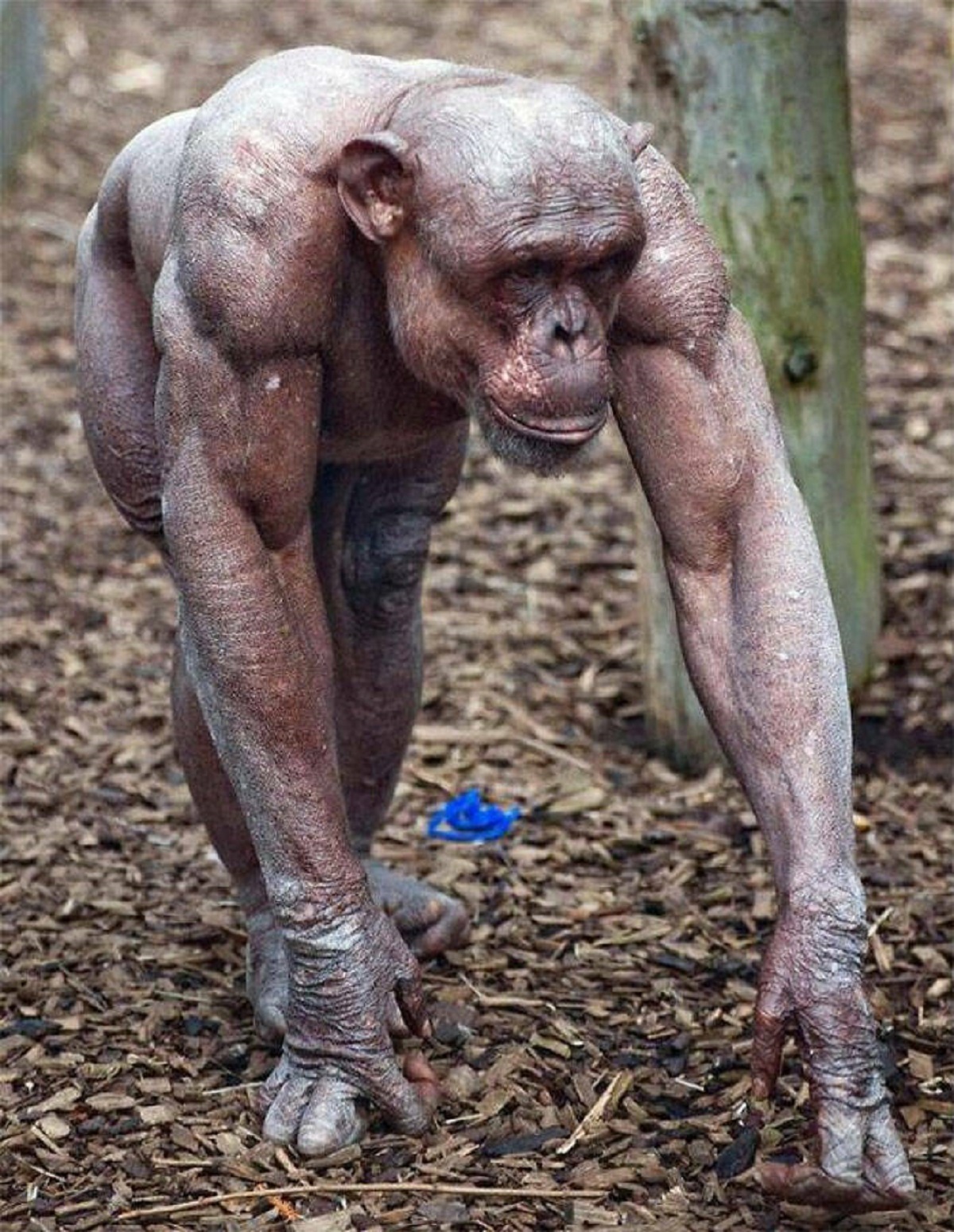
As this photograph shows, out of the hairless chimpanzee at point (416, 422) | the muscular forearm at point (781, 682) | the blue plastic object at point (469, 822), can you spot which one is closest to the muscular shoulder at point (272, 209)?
the hairless chimpanzee at point (416, 422)

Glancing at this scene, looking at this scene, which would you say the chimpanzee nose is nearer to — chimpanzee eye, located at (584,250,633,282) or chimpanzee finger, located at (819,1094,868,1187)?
chimpanzee eye, located at (584,250,633,282)

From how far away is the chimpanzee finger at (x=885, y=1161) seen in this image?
3.85 metres

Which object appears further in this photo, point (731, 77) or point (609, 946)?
point (731, 77)

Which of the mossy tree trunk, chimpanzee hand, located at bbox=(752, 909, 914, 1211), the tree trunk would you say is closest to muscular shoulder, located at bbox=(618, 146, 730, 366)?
chimpanzee hand, located at bbox=(752, 909, 914, 1211)

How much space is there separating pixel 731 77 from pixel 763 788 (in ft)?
8.62

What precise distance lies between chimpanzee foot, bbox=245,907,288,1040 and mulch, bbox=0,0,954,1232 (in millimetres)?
88

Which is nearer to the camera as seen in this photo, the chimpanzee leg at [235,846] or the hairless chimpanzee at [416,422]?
the hairless chimpanzee at [416,422]

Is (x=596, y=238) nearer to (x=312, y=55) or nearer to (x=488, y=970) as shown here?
(x=312, y=55)

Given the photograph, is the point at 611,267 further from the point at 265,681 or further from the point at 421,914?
the point at 421,914

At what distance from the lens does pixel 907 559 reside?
7.48 m

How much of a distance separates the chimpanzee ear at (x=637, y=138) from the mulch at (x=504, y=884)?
6.18 feet

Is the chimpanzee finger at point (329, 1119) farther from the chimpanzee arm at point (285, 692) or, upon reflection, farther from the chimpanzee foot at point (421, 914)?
the chimpanzee foot at point (421, 914)

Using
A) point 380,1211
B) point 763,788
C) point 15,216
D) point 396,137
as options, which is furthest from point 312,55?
point 15,216

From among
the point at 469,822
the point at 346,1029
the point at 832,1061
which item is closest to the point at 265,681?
the point at 346,1029
